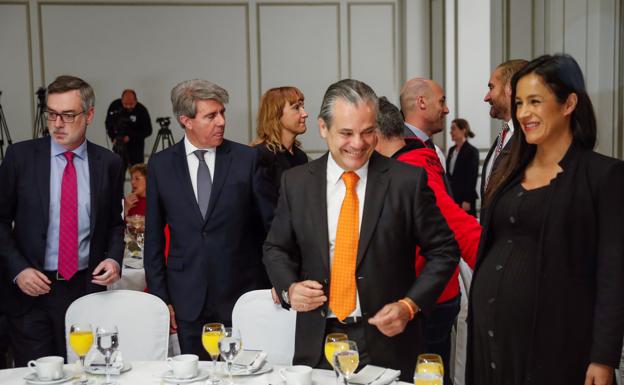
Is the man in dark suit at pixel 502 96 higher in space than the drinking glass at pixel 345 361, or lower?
higher

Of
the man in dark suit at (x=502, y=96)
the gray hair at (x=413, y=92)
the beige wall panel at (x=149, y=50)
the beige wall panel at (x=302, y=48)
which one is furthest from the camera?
the beige wall panel at (x=302, y=48)

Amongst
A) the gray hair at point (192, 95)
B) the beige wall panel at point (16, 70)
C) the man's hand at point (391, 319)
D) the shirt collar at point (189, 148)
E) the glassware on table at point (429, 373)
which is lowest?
the glassware on table at point (429, 373)

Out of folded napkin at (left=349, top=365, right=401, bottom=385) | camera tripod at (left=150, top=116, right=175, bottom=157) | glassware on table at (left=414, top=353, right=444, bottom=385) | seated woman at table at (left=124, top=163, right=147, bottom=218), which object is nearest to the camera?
glassware on table at (left=414, top=353, right=444, bottom=385)

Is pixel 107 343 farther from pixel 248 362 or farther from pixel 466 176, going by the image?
pixel 466 176

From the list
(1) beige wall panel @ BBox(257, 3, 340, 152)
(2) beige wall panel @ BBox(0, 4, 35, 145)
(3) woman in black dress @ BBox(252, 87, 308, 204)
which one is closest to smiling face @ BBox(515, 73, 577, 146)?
(3) woman in black dress @ BBox(252, 87, 308, 204)

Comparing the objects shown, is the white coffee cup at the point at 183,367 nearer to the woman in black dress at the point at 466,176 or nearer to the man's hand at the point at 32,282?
the man's hand at the point at 32,282

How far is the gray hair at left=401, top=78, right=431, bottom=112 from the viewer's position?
4016 millimetres

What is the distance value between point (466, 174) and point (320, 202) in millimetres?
5818

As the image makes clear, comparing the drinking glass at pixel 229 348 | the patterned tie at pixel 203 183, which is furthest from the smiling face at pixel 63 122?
the drinking glass at pixel 229 348

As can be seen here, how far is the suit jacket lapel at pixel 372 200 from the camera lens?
7.57ft

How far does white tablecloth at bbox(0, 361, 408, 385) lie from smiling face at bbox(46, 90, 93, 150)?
992 mm

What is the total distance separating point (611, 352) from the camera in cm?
204

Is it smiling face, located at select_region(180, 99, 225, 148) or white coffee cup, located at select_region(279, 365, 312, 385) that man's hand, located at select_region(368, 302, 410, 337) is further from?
smiling face, located at select_region(180, 99, 225, 148)

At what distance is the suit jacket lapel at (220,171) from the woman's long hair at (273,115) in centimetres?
126
